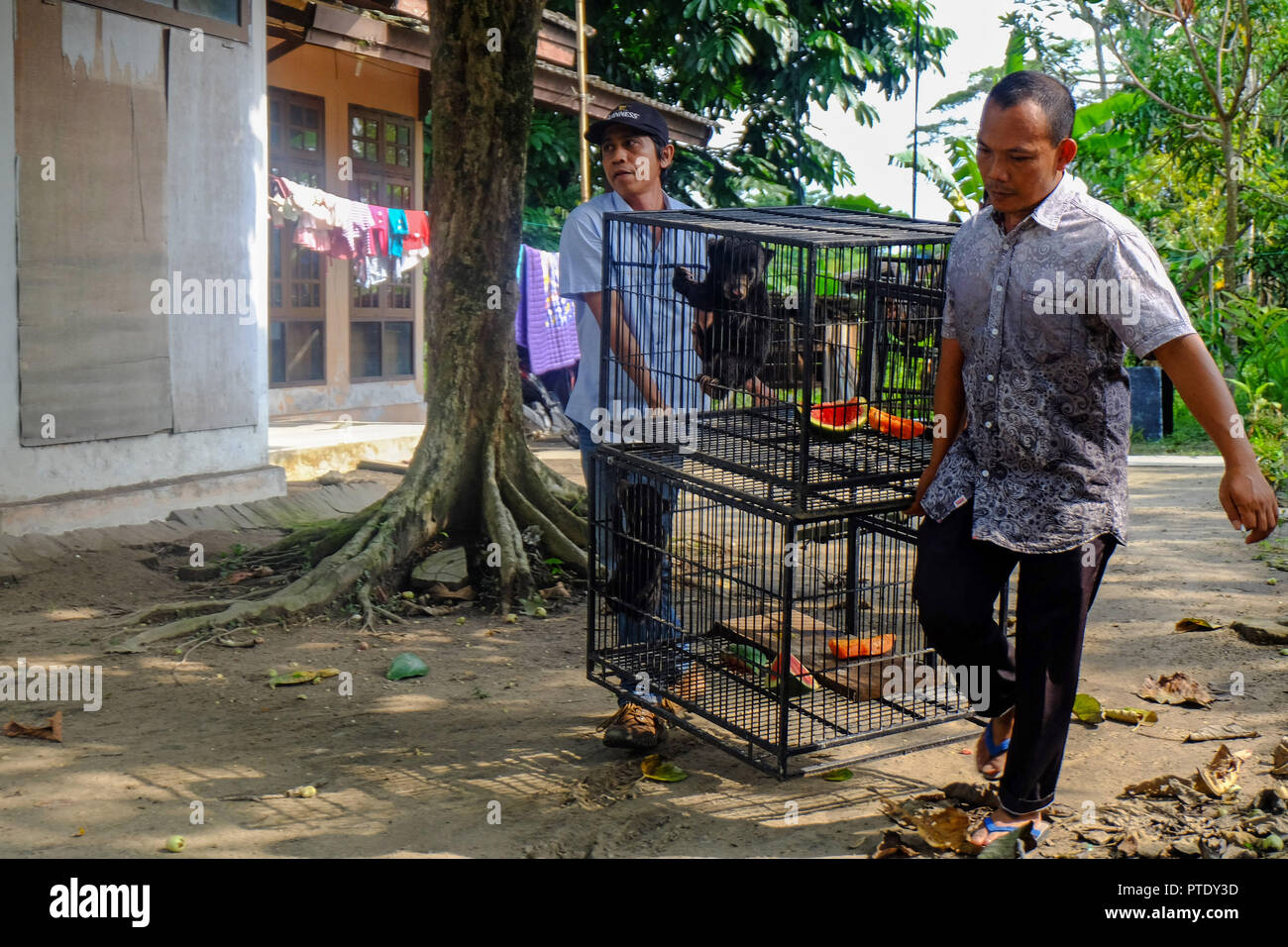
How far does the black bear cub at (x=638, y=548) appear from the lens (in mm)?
4219

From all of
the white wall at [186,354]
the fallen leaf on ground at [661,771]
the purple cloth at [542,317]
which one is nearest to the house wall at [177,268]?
the white wall at [186,354]

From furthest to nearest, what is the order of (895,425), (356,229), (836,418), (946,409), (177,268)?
(356,229), (177,268), (895,425), (836,418), (946,409)

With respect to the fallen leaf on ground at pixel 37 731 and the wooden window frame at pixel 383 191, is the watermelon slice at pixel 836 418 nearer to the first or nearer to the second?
the fallen leaf on ground at pixel 37 731

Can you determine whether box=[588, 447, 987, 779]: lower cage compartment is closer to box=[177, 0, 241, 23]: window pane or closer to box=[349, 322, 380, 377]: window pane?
box=[177, 0, 241, 23]: window pane

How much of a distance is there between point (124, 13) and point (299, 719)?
4964 millimetres

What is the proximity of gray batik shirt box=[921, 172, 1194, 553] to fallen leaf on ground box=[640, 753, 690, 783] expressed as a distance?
1.28 metres

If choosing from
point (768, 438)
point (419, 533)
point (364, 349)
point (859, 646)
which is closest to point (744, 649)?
point (859, 646)

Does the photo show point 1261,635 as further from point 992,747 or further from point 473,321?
point 473,321

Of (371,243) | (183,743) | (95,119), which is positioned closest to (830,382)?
(183,743)

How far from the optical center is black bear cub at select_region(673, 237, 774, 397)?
3777 millimetres

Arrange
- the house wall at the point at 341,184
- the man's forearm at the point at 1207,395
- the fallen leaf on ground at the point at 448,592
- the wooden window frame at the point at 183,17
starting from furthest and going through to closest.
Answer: the house wall at the point at 341,184 → the wooden window frame at the point at 183,17 → the fallen leaf on ground at the point at 448,592 → the man's forearm at the point at 1207,395

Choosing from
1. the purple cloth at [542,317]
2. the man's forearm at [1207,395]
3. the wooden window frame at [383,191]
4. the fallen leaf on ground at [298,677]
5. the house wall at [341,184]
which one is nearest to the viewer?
the man's forearm at [1207,395]

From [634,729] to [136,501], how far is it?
14.9 ft

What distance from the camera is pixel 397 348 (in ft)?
43.1
